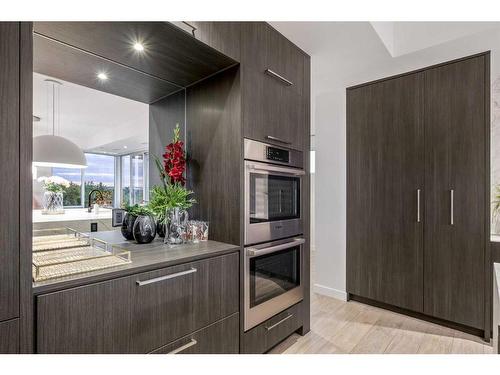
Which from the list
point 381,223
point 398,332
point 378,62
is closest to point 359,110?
point 378,62

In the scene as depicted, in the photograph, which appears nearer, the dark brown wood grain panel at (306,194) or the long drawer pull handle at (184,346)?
the long drawer pull handle at (184,346)

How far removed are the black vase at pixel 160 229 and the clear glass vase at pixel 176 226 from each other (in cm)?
13

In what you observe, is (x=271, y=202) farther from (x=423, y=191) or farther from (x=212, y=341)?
(x=423, y=191)

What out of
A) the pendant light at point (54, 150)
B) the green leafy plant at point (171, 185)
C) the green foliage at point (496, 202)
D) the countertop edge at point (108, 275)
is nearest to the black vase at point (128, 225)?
the green leafy plant at point (171, 185)

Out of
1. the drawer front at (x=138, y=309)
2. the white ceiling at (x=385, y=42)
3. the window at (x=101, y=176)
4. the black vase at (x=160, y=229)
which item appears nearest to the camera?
the drawer front at (x=138, y=309)

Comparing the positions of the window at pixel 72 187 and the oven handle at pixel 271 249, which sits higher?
the window at pixel 72 187

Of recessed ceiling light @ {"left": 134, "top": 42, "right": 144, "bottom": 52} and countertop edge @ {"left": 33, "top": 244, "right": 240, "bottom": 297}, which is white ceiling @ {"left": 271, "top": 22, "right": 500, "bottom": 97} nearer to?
recessed ceiling light @ {"left": 134, "top": 42, "right": 144, "bottom": 52}

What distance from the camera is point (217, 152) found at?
1.76 m

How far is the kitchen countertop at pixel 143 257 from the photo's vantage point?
3.20 feet

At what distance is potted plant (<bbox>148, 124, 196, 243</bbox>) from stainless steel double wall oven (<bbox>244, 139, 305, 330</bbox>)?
0.41 meters

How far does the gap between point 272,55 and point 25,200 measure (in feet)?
5.31

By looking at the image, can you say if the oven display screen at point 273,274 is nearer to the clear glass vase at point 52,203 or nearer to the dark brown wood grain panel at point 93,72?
the clear glass vase at point 52,203
